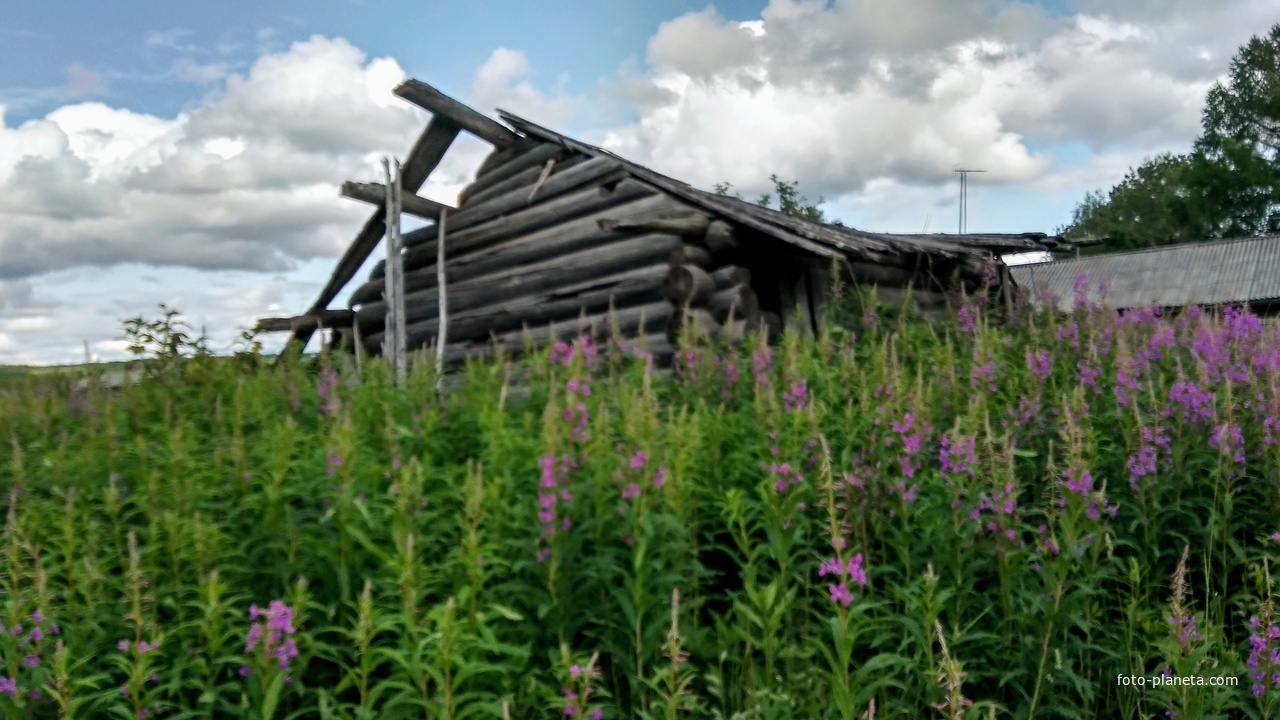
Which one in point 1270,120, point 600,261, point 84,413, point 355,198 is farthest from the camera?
point 1270,120

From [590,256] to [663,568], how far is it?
7781 mm

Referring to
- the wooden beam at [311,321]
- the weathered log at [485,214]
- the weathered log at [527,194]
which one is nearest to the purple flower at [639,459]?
the weathered log at [485,214]

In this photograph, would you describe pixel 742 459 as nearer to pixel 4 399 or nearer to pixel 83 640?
pixel 83 640

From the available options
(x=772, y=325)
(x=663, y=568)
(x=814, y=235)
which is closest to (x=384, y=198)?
(x=772, y=325)

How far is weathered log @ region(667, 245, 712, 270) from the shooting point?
997 centimetres

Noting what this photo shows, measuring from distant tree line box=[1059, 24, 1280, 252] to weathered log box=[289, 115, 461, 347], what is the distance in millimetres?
37350

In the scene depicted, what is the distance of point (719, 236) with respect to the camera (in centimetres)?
995

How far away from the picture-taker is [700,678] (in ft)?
12.3

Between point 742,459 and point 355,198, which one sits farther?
point 355,198

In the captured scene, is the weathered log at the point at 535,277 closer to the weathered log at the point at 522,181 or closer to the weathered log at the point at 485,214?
the weathered log at the point at 485,214

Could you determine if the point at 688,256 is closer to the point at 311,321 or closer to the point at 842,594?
the point at 311,321

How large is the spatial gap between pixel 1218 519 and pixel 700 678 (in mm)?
2562

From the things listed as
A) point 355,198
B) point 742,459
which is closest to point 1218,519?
point 742,459

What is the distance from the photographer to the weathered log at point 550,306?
34.4 feet
